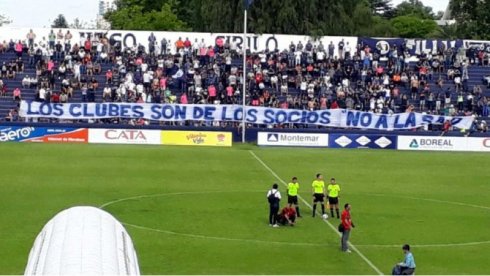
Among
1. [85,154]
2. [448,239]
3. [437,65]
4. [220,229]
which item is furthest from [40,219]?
[437,65]

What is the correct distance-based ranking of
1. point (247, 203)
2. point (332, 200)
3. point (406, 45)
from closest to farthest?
point (332, 200)
point (247, 203)
point (406, 45)

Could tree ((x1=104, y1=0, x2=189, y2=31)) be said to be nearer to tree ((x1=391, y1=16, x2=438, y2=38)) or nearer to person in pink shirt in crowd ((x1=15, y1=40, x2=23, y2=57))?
person in pink shirt in crowd ((x1=15, y1=40, x2=23, y2=57))

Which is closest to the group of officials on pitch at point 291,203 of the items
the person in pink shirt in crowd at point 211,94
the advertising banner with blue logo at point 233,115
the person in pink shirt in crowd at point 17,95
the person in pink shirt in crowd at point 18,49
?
the advertising banner with blue logo at point 233,115

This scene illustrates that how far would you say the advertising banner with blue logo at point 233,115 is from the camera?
57.5 meters

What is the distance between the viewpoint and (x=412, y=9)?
18000cm

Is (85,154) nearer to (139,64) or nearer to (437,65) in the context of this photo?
(139,64)

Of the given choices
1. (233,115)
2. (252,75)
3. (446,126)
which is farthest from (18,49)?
(446,126)

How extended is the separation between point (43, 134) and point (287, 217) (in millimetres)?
28417

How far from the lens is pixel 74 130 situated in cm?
5294

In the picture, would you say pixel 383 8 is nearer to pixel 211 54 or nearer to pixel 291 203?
pixel 211 54

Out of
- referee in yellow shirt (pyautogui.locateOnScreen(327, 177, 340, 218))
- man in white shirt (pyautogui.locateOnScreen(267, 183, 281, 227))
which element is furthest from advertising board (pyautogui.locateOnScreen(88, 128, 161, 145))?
man in white shirt (pyautogui.locateOnScreen(267, 183, 281, 227))

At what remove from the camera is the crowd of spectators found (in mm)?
60938

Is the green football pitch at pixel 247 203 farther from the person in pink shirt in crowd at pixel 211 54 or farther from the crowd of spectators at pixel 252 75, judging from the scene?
the person in pink shirt in crowd at pixel 211 54

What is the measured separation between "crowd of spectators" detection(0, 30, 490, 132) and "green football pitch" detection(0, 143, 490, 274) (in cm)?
944
